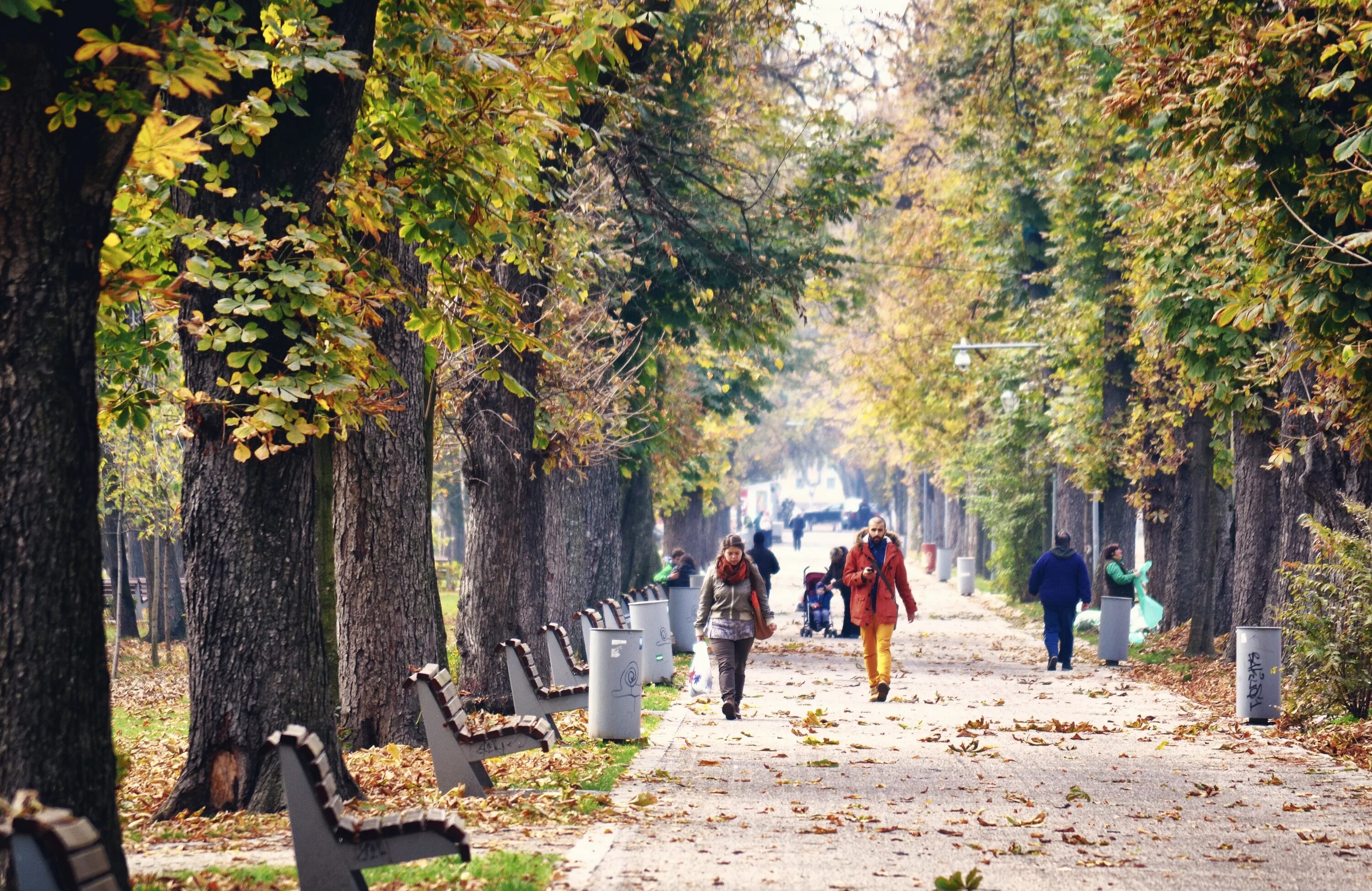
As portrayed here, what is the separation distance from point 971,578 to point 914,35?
20.8 metres

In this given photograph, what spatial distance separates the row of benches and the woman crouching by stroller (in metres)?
2.29

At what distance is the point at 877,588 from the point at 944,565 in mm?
35613

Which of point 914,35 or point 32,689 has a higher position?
point 914,35

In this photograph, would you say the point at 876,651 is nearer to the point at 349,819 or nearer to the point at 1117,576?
the point at 1117,576

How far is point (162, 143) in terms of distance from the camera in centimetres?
590

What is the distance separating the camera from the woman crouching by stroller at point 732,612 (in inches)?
572

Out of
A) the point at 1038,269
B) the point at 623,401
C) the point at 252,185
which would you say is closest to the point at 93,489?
the point at 252,185

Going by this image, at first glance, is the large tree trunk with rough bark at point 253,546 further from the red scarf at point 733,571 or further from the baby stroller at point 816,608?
the baby stroller at point 816,608

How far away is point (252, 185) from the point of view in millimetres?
8633

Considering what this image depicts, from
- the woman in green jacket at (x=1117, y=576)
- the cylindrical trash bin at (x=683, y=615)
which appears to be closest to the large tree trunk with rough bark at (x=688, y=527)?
the cylindrical trash bin at (x=683, y=615)

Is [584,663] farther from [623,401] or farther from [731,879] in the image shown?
[731,879]

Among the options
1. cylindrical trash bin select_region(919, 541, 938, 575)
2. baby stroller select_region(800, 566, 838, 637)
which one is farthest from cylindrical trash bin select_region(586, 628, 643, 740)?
cylindrical trash bin select_region(919, 541, 938, 575)

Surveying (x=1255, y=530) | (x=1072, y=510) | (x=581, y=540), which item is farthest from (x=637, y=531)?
(x=1255, y=530)

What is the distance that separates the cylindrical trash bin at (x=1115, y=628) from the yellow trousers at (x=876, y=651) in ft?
17.9
